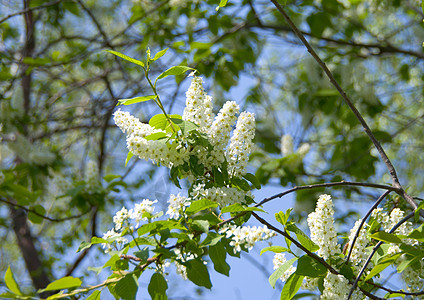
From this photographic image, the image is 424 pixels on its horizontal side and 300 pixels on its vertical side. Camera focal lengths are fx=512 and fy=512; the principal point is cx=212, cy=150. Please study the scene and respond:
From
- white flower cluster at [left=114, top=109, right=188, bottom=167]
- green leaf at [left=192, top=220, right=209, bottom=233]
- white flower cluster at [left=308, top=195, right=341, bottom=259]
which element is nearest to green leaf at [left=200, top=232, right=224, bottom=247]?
green leaf at [left=192, top=220, right=209, bottom=233]

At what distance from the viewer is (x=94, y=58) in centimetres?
458

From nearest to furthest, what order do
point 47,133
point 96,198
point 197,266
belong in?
1. point 197,266
2. point 96,198
3. point 47,133

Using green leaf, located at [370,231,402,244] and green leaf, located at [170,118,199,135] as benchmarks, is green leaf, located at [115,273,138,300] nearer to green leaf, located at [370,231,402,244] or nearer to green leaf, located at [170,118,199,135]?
green leaf, located at [170,118,199,135]

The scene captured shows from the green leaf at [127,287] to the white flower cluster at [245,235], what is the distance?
0.25 metres

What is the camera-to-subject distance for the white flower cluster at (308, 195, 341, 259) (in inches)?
56.2

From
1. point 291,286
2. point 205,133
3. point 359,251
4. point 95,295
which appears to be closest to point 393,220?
point 359,251

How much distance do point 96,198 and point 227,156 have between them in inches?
85.7

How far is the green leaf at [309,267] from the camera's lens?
1.30m

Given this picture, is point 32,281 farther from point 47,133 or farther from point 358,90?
point 358,90

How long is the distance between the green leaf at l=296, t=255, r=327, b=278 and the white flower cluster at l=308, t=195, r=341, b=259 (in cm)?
10

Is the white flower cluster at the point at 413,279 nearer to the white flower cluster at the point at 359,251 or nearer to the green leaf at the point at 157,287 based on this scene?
the white flower cluster at the point at 359,251

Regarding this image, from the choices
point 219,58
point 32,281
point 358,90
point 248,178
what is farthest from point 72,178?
point 248,178

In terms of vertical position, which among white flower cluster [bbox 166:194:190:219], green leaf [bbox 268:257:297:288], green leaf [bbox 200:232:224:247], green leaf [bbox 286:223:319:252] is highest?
white flower cluster [bbox 166:194:190:219]

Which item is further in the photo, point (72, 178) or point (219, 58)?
point (72, 178)
